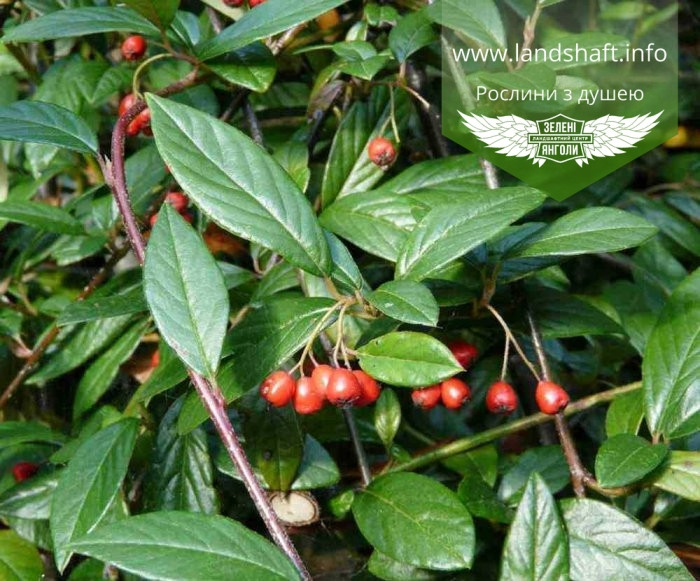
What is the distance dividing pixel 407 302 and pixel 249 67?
0.58 meters

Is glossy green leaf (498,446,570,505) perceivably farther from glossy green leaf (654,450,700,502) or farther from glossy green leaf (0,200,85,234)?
glossy green leaf (0,200,85,234)

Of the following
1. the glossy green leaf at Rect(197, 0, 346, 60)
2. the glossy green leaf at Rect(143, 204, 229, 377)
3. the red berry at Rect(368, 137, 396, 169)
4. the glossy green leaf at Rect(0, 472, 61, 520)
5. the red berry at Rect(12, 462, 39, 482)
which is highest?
the glossy green leaf at Rect(197, 0, 346, 60)

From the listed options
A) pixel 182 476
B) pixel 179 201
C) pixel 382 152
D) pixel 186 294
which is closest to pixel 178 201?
pixel 179 201

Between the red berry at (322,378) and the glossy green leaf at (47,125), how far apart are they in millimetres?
419

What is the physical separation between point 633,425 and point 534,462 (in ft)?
0.52

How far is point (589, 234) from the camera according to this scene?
1.09m

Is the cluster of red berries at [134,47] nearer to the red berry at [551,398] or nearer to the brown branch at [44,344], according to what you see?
the brown branch at [44,344]

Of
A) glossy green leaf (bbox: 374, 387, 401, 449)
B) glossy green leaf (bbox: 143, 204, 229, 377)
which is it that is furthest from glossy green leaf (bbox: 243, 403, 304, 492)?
glossy green leaf (bbox: 143, 204, 229, 377)

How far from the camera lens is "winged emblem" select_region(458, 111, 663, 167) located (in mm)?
1501

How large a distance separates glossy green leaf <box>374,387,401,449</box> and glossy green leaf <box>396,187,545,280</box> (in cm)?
29

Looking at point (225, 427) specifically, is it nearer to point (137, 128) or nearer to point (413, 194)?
point (413, 194)

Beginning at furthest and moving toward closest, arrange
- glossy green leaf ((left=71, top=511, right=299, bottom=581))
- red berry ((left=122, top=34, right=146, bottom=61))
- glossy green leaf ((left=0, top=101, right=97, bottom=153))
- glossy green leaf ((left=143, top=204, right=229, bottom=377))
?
red berry ((left=122, top=34, right=146, bottom=61)), glossy green leaf ((left=0, top=101, right=97, bottom=153)), glossy green leaf ((left=143, top=204, right=229, bottom=377)), glossy green leaf ((left=71, top=511, right=299, bottom=581))

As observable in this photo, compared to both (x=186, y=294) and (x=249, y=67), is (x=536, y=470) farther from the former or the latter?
(x=249, y=67)

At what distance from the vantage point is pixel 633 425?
124cm
